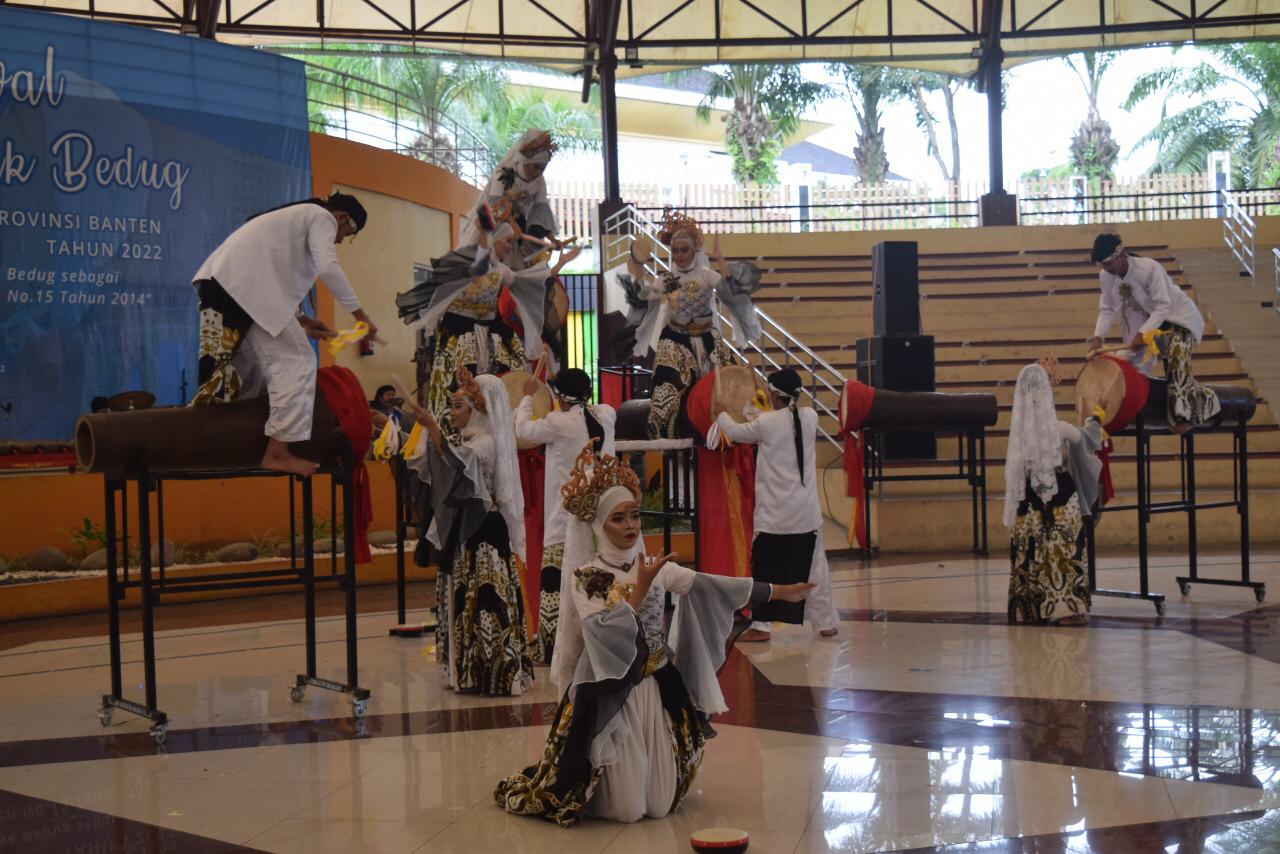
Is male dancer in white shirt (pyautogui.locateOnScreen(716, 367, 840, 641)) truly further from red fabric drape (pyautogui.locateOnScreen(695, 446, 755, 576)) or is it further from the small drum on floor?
the small drum on floor

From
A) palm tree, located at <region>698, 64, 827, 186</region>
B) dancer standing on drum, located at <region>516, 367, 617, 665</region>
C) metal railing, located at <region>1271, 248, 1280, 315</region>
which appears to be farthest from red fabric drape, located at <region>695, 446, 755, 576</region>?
palm tree, located at <region>698, 64, 827, 186</region>

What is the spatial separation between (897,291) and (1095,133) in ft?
61.5

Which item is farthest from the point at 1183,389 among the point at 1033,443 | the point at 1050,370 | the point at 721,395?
the point at 721,395

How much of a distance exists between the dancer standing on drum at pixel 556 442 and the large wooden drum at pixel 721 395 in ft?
3.51

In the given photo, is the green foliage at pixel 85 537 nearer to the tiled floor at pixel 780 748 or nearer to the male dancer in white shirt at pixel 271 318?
the tiled floor at pixel 780 748

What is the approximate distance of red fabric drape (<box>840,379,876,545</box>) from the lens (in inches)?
388

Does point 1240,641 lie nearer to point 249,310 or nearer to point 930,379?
point 249,310

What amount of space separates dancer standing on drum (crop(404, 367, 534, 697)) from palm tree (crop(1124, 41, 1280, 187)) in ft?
83.9

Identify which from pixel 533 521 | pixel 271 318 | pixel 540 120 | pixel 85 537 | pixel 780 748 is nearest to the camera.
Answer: pixel 780 748

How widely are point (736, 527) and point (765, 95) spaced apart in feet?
74.7

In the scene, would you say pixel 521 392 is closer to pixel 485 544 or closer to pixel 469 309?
pixel 469 309

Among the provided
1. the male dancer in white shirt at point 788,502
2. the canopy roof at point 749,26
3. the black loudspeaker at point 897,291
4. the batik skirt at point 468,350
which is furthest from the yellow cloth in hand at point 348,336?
the canopy roof at point 749,26

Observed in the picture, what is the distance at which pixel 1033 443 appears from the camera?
7.76m

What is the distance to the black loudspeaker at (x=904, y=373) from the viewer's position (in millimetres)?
13258
